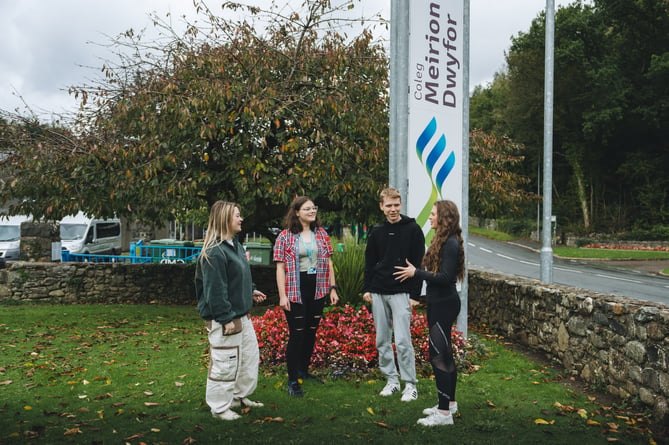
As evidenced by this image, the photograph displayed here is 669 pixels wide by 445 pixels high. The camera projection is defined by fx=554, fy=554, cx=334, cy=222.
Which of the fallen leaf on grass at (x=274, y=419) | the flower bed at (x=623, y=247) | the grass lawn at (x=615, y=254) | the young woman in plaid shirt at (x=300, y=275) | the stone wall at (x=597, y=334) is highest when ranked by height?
the young woman in plaid shirt at (x=300, y=275)

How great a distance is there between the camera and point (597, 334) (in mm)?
5676

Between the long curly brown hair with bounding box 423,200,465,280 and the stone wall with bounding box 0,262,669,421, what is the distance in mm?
1831

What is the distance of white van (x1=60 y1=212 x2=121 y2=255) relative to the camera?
23178 millimetres

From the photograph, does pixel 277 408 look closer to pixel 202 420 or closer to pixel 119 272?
pixel 202 420

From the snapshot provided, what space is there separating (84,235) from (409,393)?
21678mm

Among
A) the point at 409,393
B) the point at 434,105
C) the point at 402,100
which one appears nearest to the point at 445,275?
the point at 409,393

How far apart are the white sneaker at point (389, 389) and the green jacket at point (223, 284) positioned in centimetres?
161

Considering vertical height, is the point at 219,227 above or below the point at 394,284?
above

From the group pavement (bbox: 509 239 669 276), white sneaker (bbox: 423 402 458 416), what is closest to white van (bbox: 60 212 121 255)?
white sneaker (bbox: 423 402 458 416)

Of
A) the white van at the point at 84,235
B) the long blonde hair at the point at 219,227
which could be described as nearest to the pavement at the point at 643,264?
the long blonde hair at the point at 219,227

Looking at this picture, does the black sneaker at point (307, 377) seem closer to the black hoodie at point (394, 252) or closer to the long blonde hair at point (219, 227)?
the black hoodie at point (394, 252)

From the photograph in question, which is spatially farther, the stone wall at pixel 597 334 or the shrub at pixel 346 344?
the shrub at pixel 346 344

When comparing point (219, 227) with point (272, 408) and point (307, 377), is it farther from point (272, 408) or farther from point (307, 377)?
point (307, 377)

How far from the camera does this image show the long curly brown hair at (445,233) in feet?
14.8
